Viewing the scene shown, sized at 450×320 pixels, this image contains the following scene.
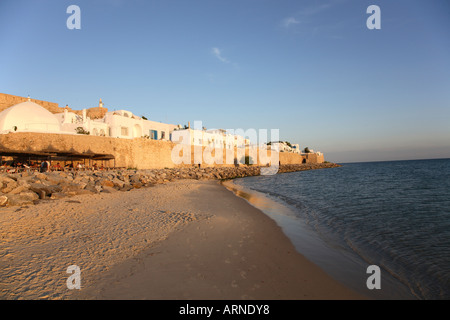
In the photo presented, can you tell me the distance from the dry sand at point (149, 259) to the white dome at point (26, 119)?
25.7 m

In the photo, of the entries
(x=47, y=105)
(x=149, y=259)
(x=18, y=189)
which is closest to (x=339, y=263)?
(x=149, y=259)

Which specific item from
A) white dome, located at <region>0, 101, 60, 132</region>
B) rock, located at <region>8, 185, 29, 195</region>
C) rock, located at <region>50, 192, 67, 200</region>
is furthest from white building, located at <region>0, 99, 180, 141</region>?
rock, located at <region>8, 185, 29, 195</region>

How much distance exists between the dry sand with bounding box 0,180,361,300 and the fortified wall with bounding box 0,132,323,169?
14.7 meters

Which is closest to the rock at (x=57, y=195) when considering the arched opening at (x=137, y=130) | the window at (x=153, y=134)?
the arched opening at (x=137, y=130)

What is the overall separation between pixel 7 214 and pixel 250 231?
696 cm

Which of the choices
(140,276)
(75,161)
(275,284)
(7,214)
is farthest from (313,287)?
(75,161)

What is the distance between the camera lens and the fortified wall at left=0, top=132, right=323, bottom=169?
817 inches

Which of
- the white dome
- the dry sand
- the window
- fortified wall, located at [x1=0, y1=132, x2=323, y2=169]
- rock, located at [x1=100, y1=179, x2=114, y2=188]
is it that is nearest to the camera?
the dry sand

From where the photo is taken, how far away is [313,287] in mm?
3432

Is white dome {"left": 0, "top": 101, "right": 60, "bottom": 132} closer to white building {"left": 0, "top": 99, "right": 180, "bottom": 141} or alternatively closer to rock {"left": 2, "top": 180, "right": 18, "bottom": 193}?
white building {"left": 0, "top": 99, "right": 180, "bottom": 141}

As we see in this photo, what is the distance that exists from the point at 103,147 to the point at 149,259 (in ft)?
78.3

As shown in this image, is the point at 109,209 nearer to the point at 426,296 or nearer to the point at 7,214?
the point at 7,214

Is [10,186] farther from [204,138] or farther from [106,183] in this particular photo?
[204,138]

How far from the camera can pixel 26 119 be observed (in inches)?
1051
